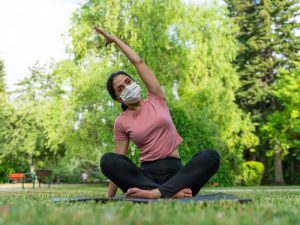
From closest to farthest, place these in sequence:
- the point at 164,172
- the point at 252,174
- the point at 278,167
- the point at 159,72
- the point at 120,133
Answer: the point at 164,172, the point at 120,133, the point at 159,72, the point at 252,174, the point at 278,167

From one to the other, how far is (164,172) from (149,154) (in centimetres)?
22

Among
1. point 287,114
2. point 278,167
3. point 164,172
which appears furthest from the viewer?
point 278,167

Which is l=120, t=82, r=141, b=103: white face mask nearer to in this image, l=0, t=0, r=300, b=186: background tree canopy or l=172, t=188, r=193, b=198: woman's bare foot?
l=172, t=188, r=193, b=198: woman's bare foot

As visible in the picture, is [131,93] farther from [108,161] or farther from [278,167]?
[278,167]

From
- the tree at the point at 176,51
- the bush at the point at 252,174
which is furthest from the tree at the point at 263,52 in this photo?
the tree at the point at 176,51

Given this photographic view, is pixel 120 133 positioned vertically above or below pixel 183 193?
above

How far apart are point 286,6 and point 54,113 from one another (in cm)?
1682

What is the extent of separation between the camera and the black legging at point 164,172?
4.14m

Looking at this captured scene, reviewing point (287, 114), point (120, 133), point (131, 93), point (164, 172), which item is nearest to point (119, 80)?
point (131, 93)

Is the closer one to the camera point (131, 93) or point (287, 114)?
point (131, 93)

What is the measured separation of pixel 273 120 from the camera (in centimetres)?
2283

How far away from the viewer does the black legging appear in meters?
4.14

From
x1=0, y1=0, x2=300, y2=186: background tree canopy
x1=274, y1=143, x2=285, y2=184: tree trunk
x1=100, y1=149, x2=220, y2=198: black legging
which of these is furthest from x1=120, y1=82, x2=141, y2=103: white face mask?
x1=274, y1=143, x2=285, y2=184: tree trunk

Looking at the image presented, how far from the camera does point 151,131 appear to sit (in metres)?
4.52
